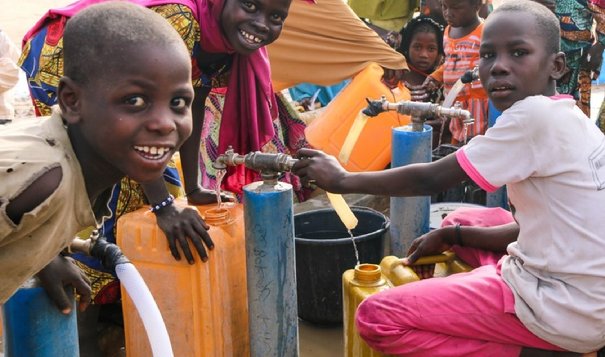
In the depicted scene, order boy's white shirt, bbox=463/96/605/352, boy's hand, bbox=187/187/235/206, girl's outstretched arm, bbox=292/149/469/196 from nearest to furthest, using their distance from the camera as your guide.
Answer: boy's white shirt, bbox=463/96/605/352 < girl's outstretched arm, bbox=292/149/469/196 < boy's hand, bbox=187/187/235/206

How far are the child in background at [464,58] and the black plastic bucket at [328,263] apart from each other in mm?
1158

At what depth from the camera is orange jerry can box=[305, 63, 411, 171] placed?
3955 millimetres

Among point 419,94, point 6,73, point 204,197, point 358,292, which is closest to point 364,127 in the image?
point 419,94

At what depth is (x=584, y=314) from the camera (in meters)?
1.64

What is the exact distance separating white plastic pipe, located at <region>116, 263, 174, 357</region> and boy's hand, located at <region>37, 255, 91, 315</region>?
0.67ft

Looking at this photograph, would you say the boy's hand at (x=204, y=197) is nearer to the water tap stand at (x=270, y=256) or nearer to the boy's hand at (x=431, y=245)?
the water tap stand at (x=270, y=256)

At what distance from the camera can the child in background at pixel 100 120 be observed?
4.12 ft

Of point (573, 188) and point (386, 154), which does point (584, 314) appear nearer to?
point (573, 188)

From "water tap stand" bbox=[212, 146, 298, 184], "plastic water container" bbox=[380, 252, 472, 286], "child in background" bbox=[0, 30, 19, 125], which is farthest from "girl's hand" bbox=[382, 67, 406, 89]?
"child in background" bbox=[0, 30, 19, 125]

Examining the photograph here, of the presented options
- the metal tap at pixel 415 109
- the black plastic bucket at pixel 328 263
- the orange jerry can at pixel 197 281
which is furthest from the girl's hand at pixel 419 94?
the orange jerry can at pixel 197 281

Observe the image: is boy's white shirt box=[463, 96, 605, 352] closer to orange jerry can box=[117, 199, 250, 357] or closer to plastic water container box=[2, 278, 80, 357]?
orange jerry can box=[117, 199, 250, 357]

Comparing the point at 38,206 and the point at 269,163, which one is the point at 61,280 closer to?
the point at 38,206

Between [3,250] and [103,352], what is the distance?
146 centimetres

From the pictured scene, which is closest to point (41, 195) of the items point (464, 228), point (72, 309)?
point (72, 309)
